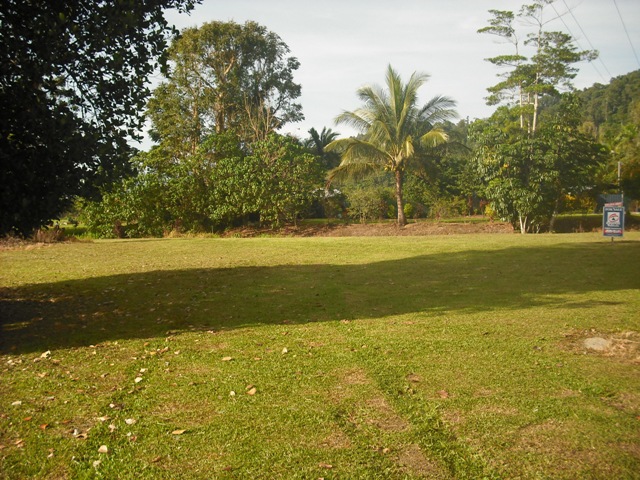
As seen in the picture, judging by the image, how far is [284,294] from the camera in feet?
29.2

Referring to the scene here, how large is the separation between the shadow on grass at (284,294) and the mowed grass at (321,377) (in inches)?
2.1

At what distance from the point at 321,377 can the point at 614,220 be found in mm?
13398

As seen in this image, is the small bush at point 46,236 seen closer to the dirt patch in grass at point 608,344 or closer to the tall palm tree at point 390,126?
the tall palm tree at point 390,126

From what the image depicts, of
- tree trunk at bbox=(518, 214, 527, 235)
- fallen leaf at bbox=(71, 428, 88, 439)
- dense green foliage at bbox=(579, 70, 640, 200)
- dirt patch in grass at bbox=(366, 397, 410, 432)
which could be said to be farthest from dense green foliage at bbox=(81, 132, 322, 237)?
fallen leaf at bbox=(71, 428, 88, 439)

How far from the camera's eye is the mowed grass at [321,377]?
10.9 feet

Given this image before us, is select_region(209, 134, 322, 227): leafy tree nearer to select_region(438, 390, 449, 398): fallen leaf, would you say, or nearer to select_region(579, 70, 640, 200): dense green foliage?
select_region(579, 70, 640, 200): dense green foliage

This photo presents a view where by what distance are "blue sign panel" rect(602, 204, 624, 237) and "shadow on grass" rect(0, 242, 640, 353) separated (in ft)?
8.16

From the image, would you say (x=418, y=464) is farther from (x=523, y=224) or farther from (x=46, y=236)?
(x=523, y=224)

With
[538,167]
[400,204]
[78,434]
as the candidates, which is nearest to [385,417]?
[78,434]

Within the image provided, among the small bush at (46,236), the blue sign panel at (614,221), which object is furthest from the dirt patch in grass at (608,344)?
the small bush at (46,236)

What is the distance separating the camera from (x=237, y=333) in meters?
6.46

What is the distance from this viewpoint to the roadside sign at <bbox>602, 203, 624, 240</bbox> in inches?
583

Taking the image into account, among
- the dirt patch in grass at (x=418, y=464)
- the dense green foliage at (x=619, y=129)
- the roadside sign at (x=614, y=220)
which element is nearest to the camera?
the dirt patch in grass at (x=418, y=464)

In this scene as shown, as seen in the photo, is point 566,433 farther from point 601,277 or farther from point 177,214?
point 177,214
